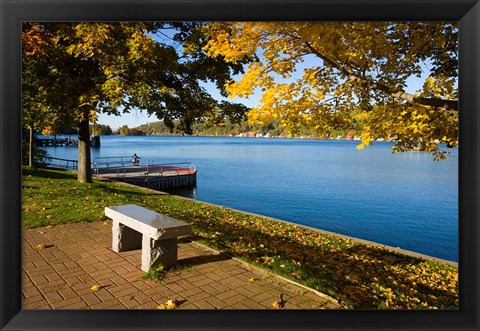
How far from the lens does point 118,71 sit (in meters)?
6.67

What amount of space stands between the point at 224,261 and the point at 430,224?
14.8m

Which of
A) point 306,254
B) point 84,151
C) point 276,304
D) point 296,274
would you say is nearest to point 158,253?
point 276,304

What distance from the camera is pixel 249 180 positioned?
91.0ft

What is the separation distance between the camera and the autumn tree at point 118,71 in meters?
6.52

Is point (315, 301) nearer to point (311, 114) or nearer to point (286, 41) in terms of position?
point (311, 114)

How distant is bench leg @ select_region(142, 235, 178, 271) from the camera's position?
12.5ft

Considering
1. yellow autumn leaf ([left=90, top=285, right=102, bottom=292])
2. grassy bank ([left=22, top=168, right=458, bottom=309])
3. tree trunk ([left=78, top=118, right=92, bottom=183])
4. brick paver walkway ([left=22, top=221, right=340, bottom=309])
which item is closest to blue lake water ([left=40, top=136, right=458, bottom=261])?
grassy bank ([left=22, top=168, right=458, bottom=309])

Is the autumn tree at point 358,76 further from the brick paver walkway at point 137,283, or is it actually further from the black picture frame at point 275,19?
the brick paver walkway at point 137,283

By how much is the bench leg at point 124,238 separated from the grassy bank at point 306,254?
1020mm

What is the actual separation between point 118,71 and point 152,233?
422 cm

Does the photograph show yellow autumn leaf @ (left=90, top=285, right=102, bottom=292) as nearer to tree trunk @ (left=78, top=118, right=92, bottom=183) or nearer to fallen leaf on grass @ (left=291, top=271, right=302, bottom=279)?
fallen leaf on grass @ (left=291, top=271, right=302, bottom=279)

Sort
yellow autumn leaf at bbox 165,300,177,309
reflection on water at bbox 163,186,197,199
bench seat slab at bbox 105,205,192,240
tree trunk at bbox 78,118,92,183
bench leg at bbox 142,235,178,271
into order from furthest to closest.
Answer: reflection on water at bbox 163,186,197,199 < tree trunk at bbox 78,118,92,183 < bench leg at bbox 142,235,178,271 < bench seat slab at bbox 105,205,192,240 < yellow autumn leaf at bbox 165,300,177,309

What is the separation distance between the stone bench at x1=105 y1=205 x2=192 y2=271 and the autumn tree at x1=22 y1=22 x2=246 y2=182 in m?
3.23

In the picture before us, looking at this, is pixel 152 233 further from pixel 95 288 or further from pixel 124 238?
pixel 124 238
